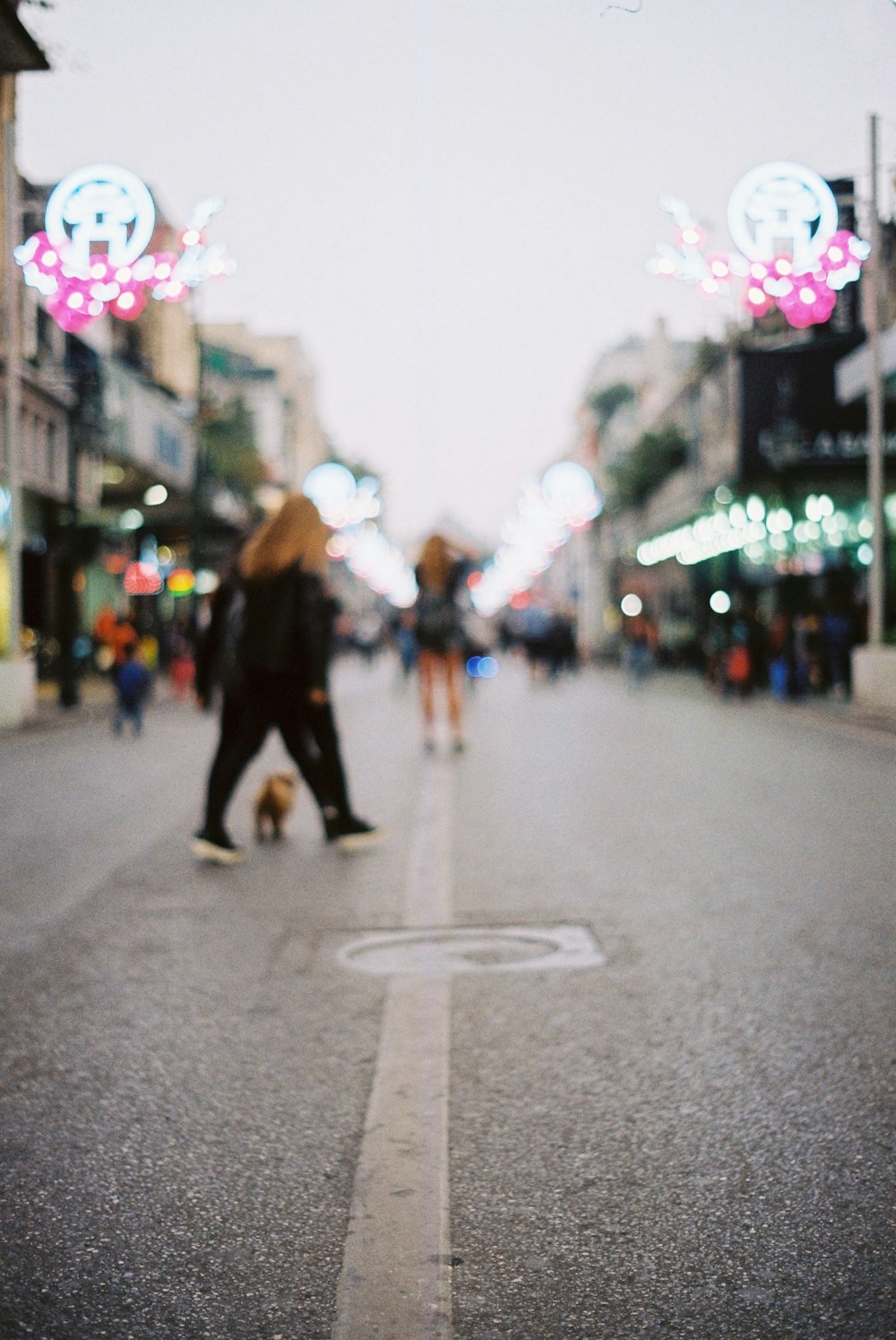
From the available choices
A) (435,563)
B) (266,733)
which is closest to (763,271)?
(435,563)

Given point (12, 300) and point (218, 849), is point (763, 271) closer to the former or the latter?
point (218, 849)

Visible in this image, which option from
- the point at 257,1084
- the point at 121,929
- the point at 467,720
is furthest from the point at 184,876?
the point at 467,720

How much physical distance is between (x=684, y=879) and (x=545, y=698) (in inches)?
825

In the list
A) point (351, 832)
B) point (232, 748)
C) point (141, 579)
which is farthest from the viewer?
point (141, 579)

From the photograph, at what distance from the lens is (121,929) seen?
19.6 feet

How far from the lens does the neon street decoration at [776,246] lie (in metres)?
11.1

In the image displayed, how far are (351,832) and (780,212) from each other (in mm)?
6171

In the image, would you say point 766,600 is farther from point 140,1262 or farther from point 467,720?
point 140,1262

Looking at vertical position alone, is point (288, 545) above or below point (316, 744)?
above

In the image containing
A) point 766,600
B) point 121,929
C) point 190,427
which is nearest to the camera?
point 121,929

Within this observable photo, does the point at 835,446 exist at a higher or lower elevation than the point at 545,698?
higher

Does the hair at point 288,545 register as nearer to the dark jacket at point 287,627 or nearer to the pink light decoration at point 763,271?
the dark jacket at point 287,627

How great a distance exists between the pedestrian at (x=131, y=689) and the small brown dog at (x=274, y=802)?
32.2ft

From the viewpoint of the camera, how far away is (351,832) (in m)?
8.00
